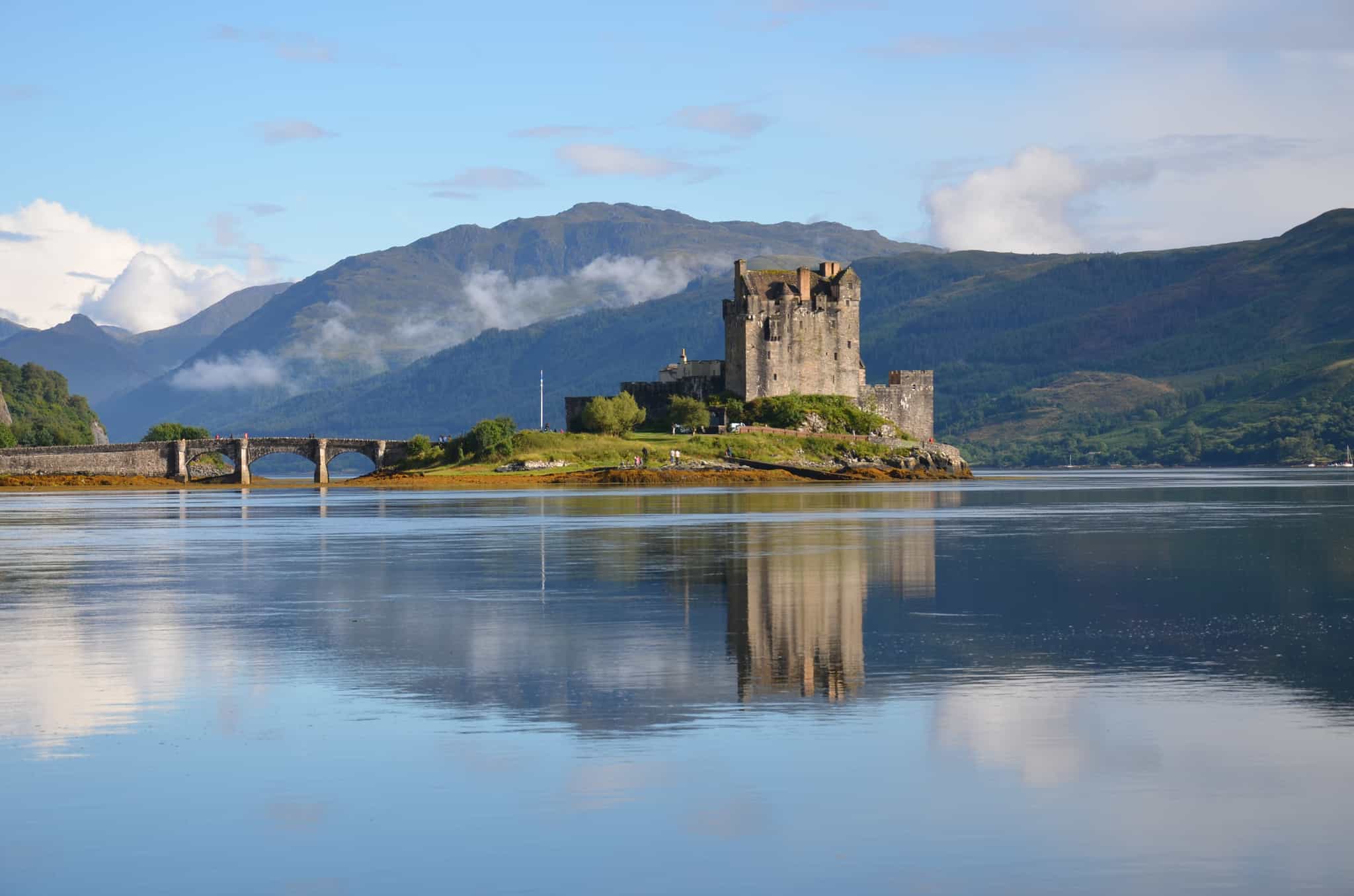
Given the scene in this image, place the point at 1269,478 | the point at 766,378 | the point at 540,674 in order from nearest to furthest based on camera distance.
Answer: the point at 540,674 → the point at 766,378 → the point at 1269,478

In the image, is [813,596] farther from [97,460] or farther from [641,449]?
[97,460]

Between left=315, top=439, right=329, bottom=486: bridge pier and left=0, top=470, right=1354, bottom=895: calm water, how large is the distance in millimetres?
122171

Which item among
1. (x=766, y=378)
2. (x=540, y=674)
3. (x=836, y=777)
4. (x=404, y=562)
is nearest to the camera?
(x=836, y=777)

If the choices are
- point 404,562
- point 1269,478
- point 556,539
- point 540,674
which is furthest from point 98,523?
point 1269,478

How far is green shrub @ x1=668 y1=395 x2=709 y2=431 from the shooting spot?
140375mm

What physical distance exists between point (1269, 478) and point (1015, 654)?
16374cm

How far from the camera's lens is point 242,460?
157125mm

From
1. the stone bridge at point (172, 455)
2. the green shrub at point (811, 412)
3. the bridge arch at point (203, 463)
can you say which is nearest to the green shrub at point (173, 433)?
the stone bridge at point (172, 455)

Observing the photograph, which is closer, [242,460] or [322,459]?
[242,460]

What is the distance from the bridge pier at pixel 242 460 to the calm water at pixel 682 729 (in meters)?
117

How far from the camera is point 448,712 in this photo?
20016 mm

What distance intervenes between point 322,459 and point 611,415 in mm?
40712

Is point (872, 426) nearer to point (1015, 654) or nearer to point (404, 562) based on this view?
point (404, 562)

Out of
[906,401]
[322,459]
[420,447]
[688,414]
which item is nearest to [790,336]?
[688,414]
